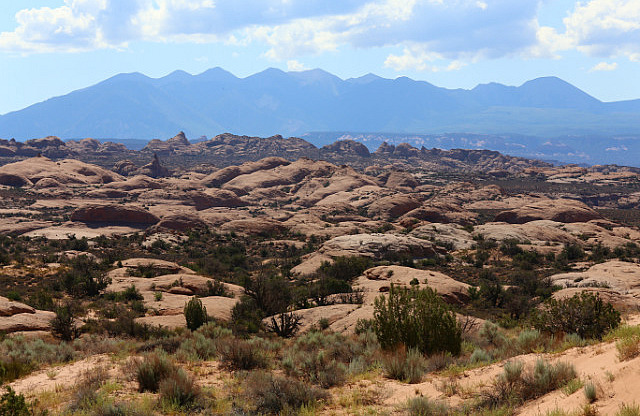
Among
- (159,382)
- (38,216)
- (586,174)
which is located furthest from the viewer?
(586,174)

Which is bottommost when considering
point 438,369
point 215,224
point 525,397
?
point 215,224

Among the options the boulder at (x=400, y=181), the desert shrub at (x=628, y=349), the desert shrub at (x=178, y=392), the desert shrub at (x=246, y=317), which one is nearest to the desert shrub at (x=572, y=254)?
the desert shrub at (x=246, y=317)

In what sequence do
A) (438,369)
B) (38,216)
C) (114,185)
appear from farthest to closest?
(114,185)
(38,216)
(438,369)

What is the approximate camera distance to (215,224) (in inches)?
2525

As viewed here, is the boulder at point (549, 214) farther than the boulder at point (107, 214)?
Yes

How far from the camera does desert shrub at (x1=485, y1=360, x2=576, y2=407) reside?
7281 mm

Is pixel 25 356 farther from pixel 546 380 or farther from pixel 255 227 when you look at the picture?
pixel 255 227

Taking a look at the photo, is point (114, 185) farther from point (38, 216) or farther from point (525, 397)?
point (525, 397)

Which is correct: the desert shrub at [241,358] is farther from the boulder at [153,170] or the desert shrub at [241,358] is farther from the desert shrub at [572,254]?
the boulder at [153,170]

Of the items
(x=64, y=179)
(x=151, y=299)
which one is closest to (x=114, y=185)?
(x=64, y=179)

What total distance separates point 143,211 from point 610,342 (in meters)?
63.8

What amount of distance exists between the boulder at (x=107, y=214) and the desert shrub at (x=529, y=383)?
206 feet

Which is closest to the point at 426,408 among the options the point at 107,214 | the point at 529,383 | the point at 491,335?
the point at 529,383

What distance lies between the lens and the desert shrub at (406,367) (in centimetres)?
934
